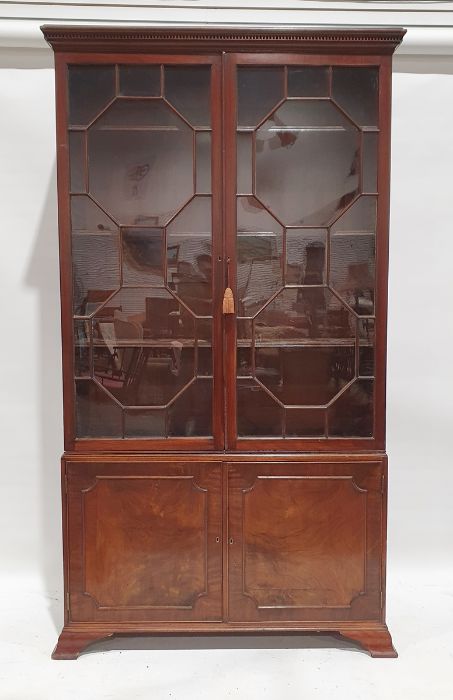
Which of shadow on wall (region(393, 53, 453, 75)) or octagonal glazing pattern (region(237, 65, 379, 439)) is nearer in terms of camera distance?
octagonal glazing pattern (region(237, 65, 379, 439))

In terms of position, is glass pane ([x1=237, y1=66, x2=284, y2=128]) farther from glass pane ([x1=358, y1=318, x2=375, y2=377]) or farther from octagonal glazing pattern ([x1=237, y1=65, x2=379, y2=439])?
glass pane ([x1=358, y1=318, x2=375, y2=377])

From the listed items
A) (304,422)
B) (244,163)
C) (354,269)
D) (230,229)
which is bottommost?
(304,422)

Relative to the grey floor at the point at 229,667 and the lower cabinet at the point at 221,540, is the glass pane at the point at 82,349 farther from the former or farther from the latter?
the grey floor at the point at 229,667

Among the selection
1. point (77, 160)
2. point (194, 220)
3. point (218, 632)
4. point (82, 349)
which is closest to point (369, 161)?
point (194, 220)

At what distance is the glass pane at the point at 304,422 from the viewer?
1876 millimetres

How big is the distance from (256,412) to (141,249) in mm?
596

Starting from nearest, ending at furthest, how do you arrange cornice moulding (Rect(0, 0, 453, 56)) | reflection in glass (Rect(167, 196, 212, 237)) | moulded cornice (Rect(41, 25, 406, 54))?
moulded cornice (Rect(41, 25, 406, 54)) → reflection in glass (Rect(167, 196, 212, 237)) → cornice moulding (Rect(0, 0, 453, 56))

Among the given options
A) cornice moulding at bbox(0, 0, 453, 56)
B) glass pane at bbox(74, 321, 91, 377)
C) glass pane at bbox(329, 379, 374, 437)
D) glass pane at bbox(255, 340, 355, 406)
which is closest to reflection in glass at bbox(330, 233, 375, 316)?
glass pane at bbox(255, 340, 355, 406)

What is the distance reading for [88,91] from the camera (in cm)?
178

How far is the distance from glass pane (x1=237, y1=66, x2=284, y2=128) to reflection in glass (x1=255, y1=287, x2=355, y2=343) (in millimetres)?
514

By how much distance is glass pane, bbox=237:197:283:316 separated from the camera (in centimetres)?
183

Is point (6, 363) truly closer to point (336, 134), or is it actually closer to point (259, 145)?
point (259, 145)

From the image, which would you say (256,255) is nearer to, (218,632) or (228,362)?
(228,362)

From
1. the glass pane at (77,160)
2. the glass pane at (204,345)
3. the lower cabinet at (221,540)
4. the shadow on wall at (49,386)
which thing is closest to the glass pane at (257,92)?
the glass pane at (77,160)
